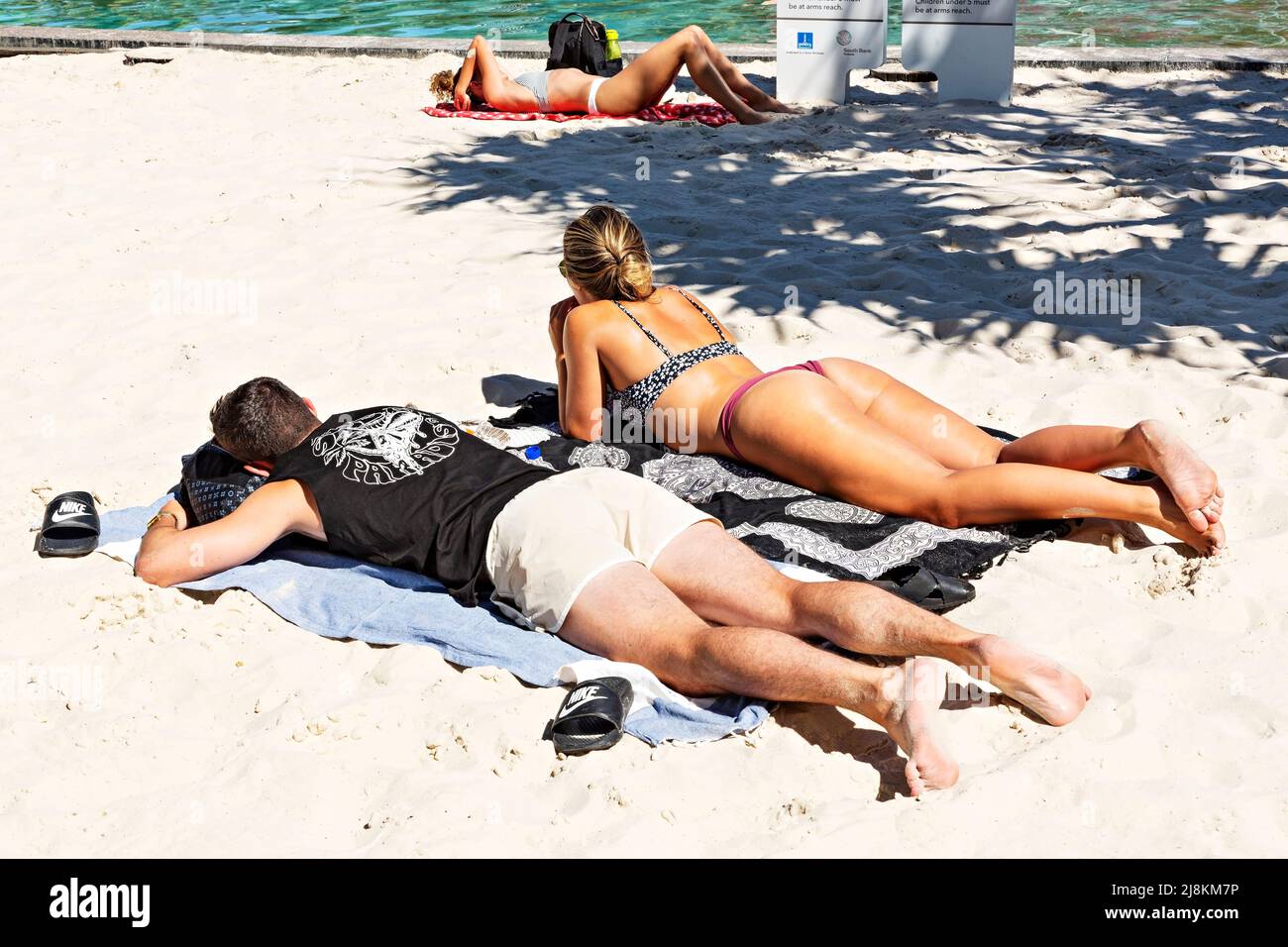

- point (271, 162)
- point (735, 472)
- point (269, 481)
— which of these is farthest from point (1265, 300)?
point (271, 162)

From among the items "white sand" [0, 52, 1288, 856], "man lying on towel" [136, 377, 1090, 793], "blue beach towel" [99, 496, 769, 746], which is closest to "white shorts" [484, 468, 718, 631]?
"man lying on towel" [136, 377, 1090, 793]

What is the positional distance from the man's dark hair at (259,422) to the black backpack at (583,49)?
5895 millimetres

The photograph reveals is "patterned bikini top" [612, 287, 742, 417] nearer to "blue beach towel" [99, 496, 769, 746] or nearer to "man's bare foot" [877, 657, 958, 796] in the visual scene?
"blue beach towel" [99, 496, 769, 746]

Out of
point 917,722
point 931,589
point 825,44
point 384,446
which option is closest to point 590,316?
point 384,446

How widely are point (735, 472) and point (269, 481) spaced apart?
59.3 inches

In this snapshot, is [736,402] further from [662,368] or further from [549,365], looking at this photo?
[549,365]

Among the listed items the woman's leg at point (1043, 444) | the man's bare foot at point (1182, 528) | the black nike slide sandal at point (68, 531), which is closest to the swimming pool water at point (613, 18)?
the woman's leg at point (1043, 444)

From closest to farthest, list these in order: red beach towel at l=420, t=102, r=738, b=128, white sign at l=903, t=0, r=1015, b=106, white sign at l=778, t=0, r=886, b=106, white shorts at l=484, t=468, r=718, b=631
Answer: white shorts at l=484, t=468, r=718, b=631 → white sign at l=903, t=0, r=1015, b=106 → white sign at l=778, t=0, r=886, b=106 → red beach towel at l=420, t=102, r=738, b=128

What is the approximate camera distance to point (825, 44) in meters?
8.57

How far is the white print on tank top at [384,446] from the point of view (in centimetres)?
355

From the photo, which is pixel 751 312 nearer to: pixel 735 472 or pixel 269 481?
pixel 735 472

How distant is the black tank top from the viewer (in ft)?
11.4

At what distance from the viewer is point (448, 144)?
8.18 meters

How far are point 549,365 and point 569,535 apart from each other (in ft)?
7.09
